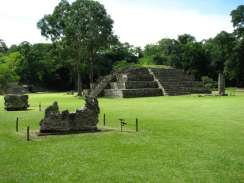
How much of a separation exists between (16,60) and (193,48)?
3025cm

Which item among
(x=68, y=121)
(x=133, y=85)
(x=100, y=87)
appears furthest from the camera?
(x=100, y=87)

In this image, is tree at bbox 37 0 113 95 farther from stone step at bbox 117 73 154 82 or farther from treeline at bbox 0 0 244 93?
stone step at bbox 117 73 154 82

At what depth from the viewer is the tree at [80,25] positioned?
4000cm

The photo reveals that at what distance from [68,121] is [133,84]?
28194 mm

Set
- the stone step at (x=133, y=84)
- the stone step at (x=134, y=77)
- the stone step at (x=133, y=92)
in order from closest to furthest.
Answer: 1. the stone step at (x=133, y=92)
2. the stone step at (x=133, y=84)
3. the stone step at (x=134, y=77)

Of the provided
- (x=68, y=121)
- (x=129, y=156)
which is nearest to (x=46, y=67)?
(x=68, y=121)

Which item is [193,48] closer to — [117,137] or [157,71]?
[157,71]

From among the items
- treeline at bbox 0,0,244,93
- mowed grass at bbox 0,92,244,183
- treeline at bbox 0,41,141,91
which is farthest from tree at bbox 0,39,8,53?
mowed grass at bbox 0,92,244,183

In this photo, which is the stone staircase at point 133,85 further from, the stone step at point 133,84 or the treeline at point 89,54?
the treeline at point 89,54

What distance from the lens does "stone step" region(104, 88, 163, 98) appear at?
1527 inches

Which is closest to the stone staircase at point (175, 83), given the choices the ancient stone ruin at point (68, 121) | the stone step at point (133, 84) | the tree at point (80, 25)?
the stone step at point (133, 84)

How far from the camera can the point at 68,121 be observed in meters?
13.5

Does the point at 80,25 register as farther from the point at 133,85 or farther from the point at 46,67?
the point at 46,67

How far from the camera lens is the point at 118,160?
8992 mm
